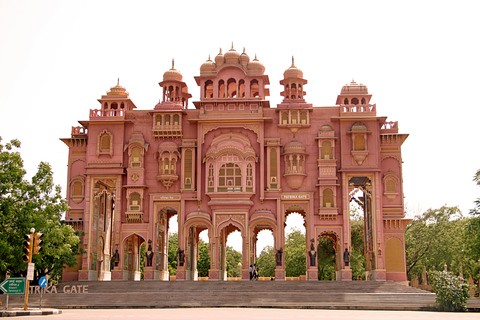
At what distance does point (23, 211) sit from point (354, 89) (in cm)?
2183

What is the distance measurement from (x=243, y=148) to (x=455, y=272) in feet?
75.9

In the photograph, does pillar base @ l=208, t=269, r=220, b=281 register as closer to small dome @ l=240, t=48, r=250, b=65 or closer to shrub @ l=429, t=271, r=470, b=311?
small dome @ l=240, t=48, r=250, b=65

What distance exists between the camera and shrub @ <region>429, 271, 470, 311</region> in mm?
24719

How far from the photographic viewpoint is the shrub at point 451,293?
24.7 metres

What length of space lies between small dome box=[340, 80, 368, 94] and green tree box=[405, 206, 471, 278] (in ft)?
48.7

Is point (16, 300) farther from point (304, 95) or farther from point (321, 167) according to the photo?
point (304, 95)

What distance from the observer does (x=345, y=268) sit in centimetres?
3662

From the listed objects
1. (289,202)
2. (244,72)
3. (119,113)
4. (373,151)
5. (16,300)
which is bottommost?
(16,300)

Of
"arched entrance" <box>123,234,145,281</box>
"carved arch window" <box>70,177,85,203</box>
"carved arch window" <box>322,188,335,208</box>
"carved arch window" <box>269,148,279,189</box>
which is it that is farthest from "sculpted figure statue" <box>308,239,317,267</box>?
"carved arch window" <box>70,177,85,203</box>

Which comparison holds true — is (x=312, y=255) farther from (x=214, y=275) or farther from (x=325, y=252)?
(x=325, y=252)

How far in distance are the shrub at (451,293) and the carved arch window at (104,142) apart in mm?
22350

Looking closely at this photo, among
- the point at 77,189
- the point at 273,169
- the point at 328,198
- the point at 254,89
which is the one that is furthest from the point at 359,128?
the point at 77,189

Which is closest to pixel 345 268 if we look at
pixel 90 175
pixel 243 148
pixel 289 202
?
pixel 289 202

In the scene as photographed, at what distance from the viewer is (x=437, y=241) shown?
156 feet
